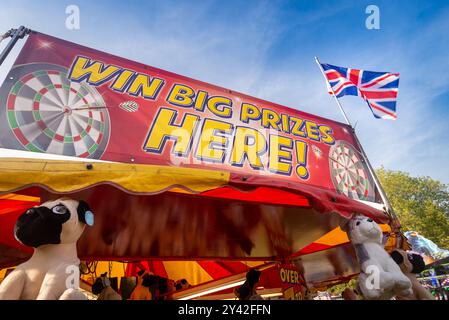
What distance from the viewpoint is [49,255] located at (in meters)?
2.37

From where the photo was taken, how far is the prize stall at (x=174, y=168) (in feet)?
9.80

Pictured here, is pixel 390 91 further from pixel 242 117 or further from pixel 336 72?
pixel 242 117

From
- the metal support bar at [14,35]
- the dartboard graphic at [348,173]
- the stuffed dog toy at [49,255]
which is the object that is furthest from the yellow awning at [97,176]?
the dartboard graphic at [348,173]

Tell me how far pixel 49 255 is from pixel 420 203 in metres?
30.3

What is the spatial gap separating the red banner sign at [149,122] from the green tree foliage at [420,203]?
22172mm

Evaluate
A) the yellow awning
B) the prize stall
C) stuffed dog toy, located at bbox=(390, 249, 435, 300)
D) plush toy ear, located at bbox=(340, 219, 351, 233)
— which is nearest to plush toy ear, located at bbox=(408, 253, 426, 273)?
stuffed dog toy, located at bbox=(390, 249, 435, 300)

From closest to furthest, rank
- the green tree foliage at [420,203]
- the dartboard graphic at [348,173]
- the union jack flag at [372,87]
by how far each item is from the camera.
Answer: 1. the dartboard graphic at [348,173]
2. the union jack flag at [372,87]
3. the green tree foliage at [420,203]

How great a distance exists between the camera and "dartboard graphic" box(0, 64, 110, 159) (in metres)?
3.38

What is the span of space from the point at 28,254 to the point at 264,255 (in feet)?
13.2

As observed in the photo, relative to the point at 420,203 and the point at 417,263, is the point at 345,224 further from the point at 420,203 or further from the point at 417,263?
the point at 420,203

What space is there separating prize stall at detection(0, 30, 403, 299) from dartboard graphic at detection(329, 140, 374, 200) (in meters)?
0.03

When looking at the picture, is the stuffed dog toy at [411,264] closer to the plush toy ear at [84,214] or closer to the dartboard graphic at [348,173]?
the dartboard graphic at [348,173]

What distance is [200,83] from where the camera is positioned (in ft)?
17.0

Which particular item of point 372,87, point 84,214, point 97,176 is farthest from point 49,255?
point 372,87
